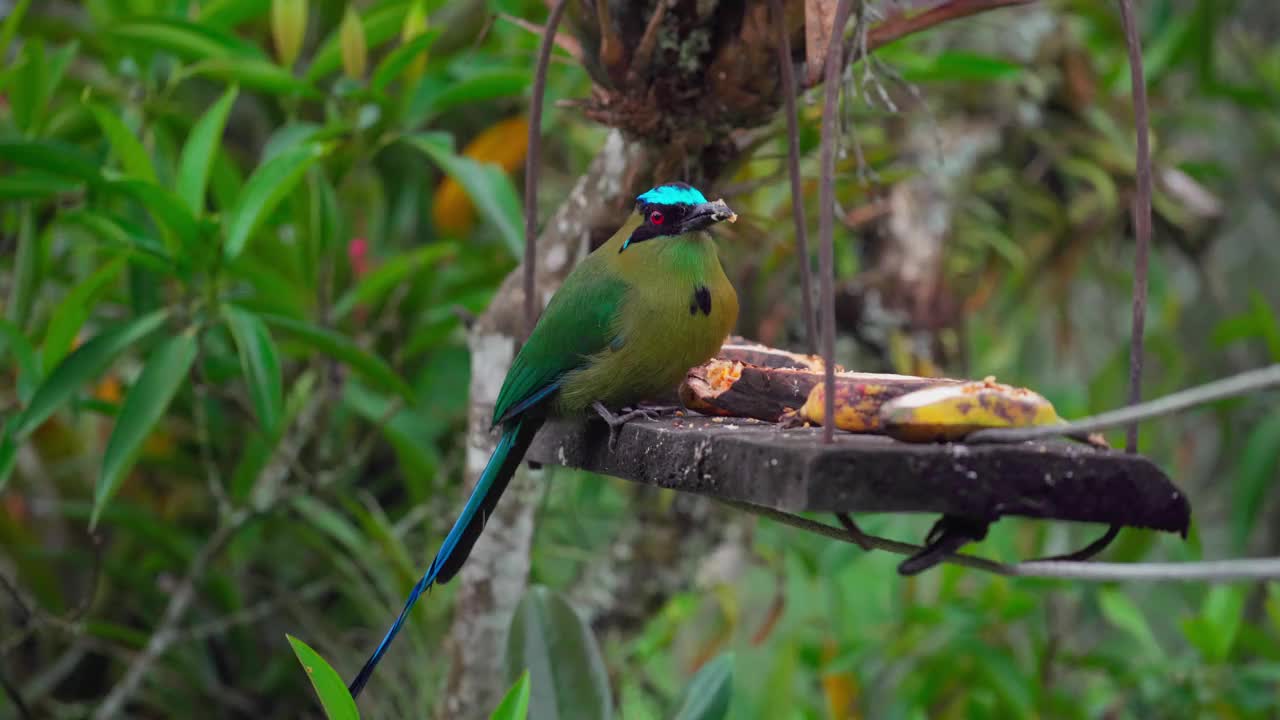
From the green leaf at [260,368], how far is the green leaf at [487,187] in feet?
1.90

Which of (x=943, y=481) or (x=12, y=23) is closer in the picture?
(x=943, y=481)

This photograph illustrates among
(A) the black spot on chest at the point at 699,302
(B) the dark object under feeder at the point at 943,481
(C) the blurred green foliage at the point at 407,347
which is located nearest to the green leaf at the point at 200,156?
(C) the blurred green foliage at the point at 407,347

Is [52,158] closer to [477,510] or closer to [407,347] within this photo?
[407,347]

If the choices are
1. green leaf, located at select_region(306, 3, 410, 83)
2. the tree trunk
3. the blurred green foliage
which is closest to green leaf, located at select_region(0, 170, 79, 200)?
the blurred green foliage

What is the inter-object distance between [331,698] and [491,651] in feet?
3.04

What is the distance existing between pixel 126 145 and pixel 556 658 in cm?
154

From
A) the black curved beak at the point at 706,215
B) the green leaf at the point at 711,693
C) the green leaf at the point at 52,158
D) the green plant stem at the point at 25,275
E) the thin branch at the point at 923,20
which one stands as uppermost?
the thin branch at the point at 923,20

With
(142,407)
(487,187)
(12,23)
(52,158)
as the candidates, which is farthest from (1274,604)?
(12,23)

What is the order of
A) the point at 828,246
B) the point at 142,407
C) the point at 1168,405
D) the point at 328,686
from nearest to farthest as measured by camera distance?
the point at 1168,405
the point at 828,246
the point at 328,686
the point at 142,407

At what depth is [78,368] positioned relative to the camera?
2.78 m

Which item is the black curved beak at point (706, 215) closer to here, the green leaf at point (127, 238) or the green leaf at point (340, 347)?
the green leaf at point (340, 347)

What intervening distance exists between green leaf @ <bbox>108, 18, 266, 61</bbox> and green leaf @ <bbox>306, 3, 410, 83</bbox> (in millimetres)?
184

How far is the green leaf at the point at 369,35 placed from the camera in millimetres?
3203

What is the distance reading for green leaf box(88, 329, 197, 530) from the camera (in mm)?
2648
